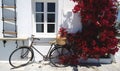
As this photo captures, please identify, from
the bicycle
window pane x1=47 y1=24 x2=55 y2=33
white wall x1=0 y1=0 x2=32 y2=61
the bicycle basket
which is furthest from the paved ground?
window pane x1=47 y1=24 x2=55 y2=33

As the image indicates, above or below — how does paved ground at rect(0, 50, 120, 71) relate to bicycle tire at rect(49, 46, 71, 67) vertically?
below

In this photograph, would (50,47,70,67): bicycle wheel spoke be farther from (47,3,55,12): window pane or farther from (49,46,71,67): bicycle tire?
(47,3,55,12): window pane

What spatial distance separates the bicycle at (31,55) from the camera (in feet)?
28.2

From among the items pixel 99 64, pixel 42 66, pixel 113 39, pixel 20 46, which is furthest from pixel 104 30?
pixel 20 46

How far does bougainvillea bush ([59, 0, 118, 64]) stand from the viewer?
831 centimetres

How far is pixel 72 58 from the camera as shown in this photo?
860 centimetres

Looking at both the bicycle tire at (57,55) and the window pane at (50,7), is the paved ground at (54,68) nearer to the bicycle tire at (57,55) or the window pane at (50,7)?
the bicycle tire at (57,55)

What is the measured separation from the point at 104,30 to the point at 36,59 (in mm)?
2686

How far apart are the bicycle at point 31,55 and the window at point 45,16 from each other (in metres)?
0.57

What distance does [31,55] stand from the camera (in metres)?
8.66

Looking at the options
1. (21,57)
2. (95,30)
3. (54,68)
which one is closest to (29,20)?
(21,57)

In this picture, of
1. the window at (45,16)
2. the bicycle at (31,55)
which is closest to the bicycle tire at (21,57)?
the bicycle at (31,55)

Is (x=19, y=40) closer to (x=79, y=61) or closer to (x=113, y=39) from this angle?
(x=79, y=61)

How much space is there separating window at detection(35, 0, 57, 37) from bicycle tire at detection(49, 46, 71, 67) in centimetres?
78
